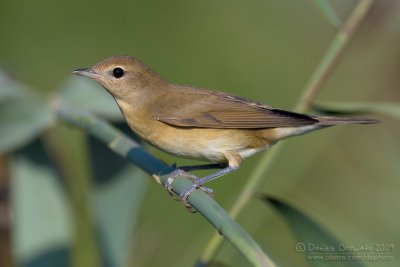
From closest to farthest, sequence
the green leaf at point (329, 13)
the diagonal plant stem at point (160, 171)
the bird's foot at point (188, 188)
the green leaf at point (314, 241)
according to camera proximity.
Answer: the diagonal plant stem at point (160, 171)
the green leaf at point (314, 241)
the bird's foot at point (188, 188)
the green leaf at point (329, 13)

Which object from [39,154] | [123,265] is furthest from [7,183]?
[123,265]

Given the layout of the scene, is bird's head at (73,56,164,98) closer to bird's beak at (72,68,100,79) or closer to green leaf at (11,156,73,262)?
bird's beak at (72,68,100,79)

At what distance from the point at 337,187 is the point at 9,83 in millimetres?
1542

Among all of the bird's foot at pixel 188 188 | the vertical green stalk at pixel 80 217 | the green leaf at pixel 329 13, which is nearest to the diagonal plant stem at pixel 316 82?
the green leaf at pixel 329 13

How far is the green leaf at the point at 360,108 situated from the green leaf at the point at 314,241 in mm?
428

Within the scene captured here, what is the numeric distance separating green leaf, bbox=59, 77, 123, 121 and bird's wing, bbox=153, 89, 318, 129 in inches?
10.5

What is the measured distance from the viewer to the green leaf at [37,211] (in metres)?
3.18

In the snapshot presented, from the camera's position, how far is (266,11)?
522 cm

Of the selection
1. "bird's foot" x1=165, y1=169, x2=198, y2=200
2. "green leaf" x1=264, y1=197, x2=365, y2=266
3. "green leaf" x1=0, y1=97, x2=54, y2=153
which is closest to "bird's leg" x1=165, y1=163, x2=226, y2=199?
"bird's foot" x1=165, y1=169, x2=198, y2=200

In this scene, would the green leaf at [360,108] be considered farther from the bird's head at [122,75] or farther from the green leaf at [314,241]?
the bird's head at [122,75]

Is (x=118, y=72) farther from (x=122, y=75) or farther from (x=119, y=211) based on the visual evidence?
(x=119, y=211)

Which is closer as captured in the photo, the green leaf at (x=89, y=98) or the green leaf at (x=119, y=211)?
the green leaf at (x=119, y=211)

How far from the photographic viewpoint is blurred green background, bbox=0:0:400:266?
3111mm

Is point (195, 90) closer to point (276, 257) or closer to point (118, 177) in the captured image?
point (118, 177)
